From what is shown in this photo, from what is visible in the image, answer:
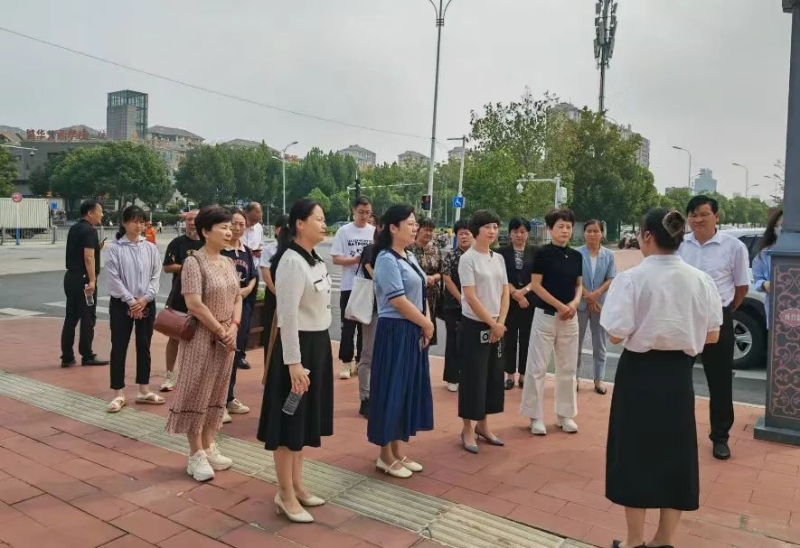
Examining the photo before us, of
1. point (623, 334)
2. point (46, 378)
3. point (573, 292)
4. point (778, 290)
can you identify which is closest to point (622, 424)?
point (623, 334)

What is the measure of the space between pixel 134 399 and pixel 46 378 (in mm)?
1347

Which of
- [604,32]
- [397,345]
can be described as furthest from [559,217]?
[604,32]

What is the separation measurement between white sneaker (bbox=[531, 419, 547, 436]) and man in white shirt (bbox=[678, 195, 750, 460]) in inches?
47.4

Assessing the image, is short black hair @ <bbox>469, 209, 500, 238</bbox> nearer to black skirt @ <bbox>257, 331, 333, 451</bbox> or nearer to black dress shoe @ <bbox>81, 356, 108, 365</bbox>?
black skirt @ <bbox>257, 331, 333, 451</bbox>

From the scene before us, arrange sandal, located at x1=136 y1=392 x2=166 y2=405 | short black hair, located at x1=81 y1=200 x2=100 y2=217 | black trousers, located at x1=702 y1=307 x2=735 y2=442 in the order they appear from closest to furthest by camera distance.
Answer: black trousers, located at x1=702 y1=307 x2=735 y2=442
sandal, located at x1=136 y1=392 x2=166 y2=405
short black hair, located at x1=81 y1=200 x2=100 y2=217

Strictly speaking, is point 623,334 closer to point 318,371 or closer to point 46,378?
point 318,371

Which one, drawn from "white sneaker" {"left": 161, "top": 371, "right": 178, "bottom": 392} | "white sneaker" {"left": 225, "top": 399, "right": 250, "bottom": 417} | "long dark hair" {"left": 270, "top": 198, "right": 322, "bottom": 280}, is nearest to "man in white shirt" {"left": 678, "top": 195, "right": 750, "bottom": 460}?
"long dark hair" {"left": 270, "top": 198, "right": 322, "bottom": 280}

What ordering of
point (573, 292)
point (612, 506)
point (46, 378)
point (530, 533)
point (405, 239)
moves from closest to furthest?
point (530, 533) → point (612, 506) → point (405, 239) → point (573, 292) → point (46, 378)

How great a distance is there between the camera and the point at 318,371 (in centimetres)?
351

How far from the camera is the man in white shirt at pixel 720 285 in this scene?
4711 millimetres

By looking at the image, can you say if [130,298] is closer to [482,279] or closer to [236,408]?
[236,408]

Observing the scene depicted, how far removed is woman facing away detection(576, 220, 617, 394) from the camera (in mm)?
6145

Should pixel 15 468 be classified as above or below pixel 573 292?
below

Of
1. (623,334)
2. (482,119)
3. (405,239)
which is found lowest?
(623,334)
